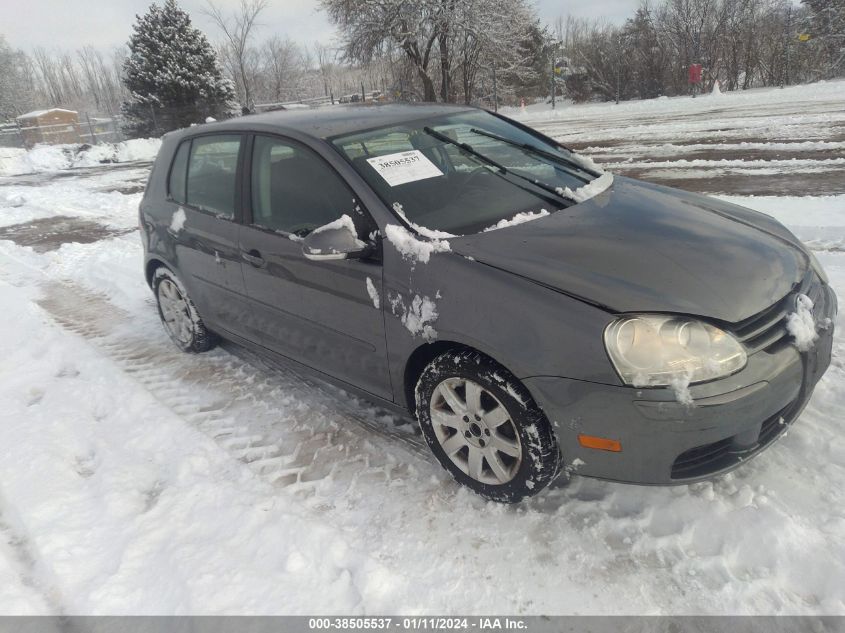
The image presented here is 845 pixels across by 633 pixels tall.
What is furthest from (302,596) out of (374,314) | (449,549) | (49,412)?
(49,412)

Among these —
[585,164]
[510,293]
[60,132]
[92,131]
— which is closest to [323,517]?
[510,293]

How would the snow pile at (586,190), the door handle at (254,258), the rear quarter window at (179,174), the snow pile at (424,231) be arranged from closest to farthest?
the snow pile at (424,231) < the snow pile at (586,190) < the door handle at (254,258) < the rear quarter window at (179,174)

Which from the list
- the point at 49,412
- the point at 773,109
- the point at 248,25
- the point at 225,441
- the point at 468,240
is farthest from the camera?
the point at 248,25

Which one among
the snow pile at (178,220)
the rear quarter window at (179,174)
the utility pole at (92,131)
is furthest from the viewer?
the utility pole at (92,131)

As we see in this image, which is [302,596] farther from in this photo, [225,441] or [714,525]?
[714,525]

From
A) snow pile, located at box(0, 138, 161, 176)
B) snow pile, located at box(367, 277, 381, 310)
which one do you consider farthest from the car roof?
snow pile, located at box(0, 138, 161, 176)

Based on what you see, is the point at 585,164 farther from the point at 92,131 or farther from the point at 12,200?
the point at 92,131

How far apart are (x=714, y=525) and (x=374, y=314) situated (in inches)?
66.6

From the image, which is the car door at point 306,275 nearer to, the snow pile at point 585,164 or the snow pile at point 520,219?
the snow pile at point 520,219

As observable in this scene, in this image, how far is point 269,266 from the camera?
320 centimetres

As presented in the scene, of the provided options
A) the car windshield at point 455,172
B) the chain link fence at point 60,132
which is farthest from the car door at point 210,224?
the chain link fence at point 60,132

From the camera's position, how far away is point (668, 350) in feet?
6.64

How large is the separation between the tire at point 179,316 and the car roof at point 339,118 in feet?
3.99

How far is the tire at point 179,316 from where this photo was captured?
4.24 metres
